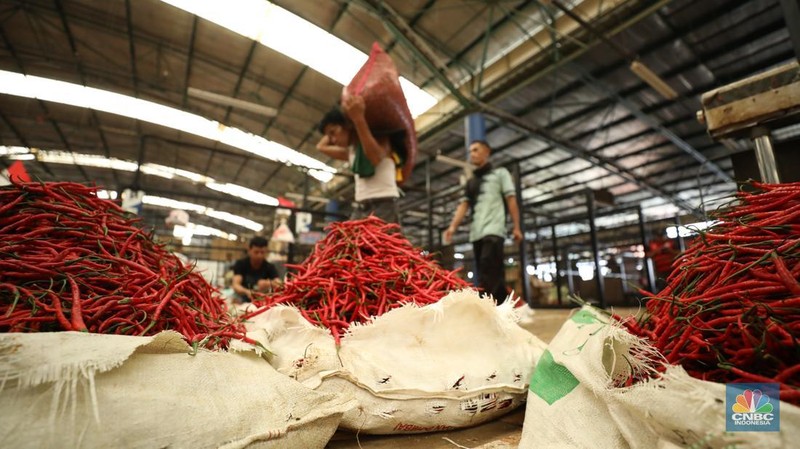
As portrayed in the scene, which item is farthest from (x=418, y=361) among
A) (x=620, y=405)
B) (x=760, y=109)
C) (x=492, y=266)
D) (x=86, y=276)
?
(x=492, y=266)

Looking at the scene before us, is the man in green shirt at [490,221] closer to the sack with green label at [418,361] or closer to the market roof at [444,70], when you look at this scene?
the sack with green label at [418,361]

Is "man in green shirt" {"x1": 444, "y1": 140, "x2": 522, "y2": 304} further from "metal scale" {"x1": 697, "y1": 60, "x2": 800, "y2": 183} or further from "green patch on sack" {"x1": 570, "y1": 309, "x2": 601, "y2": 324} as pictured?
"green patch on sack" {"x1": 570, "y1": 309, "x2": 601, "y2": 324}

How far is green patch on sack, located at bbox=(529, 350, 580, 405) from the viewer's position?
3.07 feet

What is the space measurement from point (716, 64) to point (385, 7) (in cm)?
742

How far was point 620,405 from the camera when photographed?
2.54 feet

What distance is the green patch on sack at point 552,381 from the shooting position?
94 cm

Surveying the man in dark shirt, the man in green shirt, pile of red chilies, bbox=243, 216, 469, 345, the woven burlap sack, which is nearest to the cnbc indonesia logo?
the woven burlap sack

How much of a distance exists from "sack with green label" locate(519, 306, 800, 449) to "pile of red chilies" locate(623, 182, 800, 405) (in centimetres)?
8

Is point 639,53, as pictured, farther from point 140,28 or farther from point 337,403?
point 140,28

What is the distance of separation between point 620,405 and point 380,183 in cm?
210

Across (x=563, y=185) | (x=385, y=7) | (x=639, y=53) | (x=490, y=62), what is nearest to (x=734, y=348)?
(x=385, y=7)

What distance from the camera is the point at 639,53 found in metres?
7.30

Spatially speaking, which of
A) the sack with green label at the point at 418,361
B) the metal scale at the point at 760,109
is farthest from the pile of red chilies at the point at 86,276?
the metal scale at the point at 760,109

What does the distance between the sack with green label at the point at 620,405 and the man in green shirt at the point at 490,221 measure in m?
2.20
